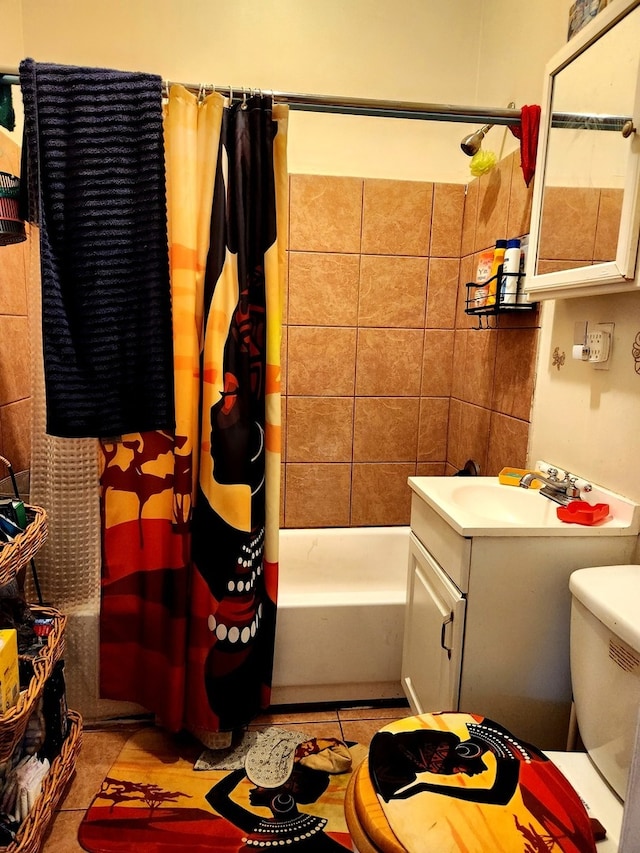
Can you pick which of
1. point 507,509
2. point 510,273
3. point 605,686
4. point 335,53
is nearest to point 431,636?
point 507,509

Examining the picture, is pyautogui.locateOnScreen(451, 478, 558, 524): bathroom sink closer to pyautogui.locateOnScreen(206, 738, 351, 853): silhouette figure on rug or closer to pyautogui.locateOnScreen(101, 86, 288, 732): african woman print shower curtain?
pyautogui.locateOnScreen(101, 86, 288, 732): african woman print shower curtain

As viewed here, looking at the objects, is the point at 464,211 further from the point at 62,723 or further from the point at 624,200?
the point at 62,723

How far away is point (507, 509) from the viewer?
63.7 inches

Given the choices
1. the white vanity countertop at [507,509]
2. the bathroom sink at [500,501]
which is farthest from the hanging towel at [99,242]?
the bathroom sink at [500,501]

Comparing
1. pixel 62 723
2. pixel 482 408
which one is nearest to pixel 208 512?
pixel 62 723

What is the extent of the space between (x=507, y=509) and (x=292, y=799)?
3.44ft

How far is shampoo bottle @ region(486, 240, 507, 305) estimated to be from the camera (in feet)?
6.09

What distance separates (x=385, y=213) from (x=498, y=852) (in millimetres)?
2279

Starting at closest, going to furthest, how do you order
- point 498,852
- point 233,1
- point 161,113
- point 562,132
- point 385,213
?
point 498,852, point 161,113, point 562,132, point 233,1, point 385,213

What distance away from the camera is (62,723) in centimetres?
148

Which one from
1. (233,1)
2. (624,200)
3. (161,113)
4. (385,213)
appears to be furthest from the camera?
(385,213)

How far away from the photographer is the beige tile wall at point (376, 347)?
94.5 inches

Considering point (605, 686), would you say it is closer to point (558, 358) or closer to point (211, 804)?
point (558, 358)

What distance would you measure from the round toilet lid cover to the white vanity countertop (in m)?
0.44
